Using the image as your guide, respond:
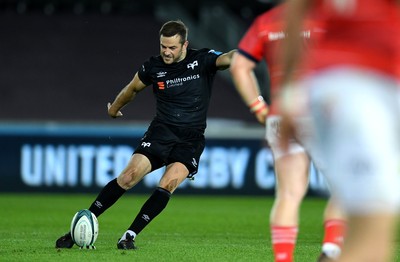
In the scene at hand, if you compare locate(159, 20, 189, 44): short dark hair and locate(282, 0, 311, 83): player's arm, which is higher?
locate(159, 20, 189, 44): short dark hair

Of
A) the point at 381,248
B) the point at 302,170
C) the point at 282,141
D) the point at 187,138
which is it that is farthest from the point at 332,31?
the point at 187,138

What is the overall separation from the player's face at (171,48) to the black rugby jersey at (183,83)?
0.11 m

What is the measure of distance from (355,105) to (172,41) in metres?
5.59

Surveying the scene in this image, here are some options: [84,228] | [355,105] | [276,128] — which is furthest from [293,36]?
[84,228]

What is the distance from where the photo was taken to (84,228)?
825 centimetres

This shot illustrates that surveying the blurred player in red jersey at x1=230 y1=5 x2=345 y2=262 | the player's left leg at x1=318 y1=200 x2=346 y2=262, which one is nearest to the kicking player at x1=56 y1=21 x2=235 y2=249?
the player's left leg at x1=318 y1=200 x2=346 y2=262

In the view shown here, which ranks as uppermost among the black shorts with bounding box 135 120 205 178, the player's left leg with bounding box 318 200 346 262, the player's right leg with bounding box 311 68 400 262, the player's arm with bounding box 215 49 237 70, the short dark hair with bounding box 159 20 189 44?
the short dark hair with bounding box 159 20 189 44

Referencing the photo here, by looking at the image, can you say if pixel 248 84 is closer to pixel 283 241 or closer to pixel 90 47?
pixel 283 241

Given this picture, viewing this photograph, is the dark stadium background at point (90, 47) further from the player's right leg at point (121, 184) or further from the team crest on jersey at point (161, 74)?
the player's right leg at point (121, 184)

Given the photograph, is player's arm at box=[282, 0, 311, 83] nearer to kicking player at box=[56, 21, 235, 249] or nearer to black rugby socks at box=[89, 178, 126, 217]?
kicking player at box=[56, 21, 235, 249]

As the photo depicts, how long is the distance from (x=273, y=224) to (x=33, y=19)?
21.2m

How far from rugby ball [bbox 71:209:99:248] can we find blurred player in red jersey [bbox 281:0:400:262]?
4.92m

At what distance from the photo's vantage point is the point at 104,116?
24781mm

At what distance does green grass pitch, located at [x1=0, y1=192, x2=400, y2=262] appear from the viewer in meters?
8.00
